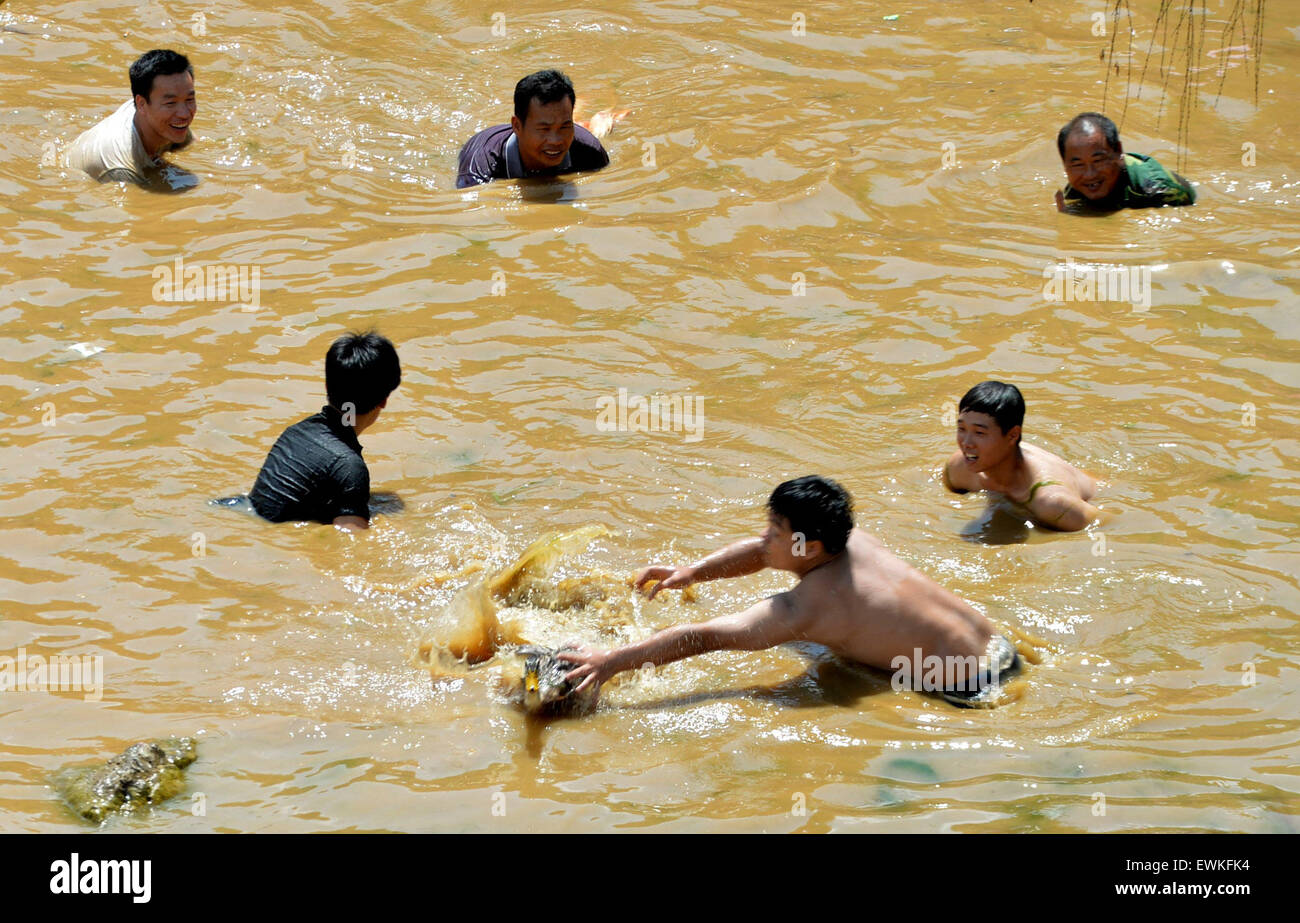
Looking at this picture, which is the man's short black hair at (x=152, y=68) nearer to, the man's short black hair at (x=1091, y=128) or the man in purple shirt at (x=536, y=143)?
the man in purple shirt at (x=536, y=143)

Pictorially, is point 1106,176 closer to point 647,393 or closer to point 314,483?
point 647,393

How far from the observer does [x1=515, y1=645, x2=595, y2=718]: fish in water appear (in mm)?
4336

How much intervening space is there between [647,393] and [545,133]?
251 centimetres

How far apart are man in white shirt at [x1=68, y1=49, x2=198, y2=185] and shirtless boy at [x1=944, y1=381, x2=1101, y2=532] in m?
5.29

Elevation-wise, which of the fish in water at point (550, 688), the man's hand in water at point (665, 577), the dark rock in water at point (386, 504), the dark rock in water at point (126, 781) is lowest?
the dark rock in water at point (126, 781)

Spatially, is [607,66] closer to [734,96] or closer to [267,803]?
[734,96]

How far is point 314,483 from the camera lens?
221 inches

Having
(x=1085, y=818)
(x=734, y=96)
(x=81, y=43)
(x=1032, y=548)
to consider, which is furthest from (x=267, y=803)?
(x=81, y=43)

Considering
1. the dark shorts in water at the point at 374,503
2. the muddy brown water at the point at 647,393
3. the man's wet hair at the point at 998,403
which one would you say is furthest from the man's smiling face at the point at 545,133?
the man's wet hair at the point at 998,403

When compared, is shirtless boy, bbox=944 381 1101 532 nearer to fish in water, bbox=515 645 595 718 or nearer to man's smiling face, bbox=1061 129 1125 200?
fish in water, bbox=515 645 595 718

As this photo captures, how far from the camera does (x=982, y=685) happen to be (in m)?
4.63

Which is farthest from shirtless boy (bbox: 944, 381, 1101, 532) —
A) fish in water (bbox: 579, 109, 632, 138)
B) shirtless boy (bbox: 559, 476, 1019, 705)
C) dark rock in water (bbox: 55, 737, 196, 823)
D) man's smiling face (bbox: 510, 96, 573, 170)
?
fish in water (bbox: 579, 109, 632, 138)

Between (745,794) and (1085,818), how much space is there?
0.93 m

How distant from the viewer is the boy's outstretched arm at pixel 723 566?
504 centimetres
